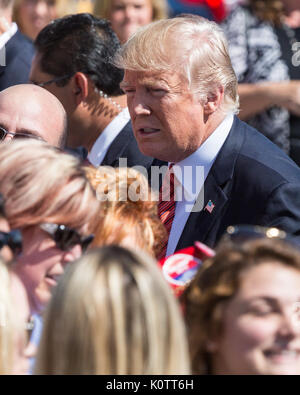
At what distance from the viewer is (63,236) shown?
2.79 metres

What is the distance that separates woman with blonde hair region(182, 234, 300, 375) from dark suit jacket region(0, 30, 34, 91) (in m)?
2.90

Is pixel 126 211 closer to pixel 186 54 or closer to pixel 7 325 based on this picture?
pixel 186 54

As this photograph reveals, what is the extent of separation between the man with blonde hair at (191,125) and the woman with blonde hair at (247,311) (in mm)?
1281

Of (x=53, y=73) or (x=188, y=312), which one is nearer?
(x=188, y=312)

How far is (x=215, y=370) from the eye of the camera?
2.32m

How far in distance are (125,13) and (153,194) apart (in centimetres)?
286

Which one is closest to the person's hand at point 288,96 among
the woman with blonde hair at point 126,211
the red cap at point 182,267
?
the woman with blonde hair at point 126,211

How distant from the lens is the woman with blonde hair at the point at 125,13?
593 centimetres

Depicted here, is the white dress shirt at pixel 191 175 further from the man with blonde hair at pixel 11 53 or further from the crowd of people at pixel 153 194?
the man with blonde hair at pixel 11 53

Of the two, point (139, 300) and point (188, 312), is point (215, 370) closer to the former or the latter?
point (188, 312)

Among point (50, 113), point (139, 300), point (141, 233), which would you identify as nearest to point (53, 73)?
point (50, 113)

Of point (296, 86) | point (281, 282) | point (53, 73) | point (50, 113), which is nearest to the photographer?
point (281, 282)

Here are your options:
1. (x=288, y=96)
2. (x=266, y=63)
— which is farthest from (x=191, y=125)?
(x=266, y=63)
